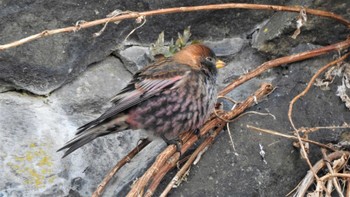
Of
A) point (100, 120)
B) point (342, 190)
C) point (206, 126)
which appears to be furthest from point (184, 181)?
point (342, 190)

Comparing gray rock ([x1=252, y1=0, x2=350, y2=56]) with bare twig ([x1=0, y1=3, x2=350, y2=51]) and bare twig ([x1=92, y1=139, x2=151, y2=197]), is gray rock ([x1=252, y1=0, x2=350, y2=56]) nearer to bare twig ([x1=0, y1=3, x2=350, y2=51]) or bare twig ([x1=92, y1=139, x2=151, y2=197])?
bare twig ([x1=0, y1=3, x2=350, y2=51])

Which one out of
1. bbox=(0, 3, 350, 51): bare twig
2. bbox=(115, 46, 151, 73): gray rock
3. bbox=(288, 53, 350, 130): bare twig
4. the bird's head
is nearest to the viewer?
bbox=(0, 3, 350, 51): bare twig

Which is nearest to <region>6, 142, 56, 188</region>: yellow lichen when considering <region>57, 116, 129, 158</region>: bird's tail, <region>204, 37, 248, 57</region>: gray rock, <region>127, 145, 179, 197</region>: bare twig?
<region>57, 116, 129, 158</region>: bird's tail

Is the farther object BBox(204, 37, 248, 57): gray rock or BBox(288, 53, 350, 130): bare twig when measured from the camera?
BBox(204, 37, 248, 57): gray rock

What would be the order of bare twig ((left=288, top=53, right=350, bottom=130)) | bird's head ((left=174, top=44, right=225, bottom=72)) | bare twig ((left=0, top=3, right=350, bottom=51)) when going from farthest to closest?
bird's head ((left=174, top=44, right=225, bottom=72)) < bare twig ((left=288, top=53, right=350, bottom=130)) < bare twig ((left=0, top=3, right=350, bottom=51))

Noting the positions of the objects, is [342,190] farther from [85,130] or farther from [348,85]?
[85,130]

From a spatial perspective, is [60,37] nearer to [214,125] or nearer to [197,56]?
[197,56]

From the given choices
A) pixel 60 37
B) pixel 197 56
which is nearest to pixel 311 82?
pixel 197 56
